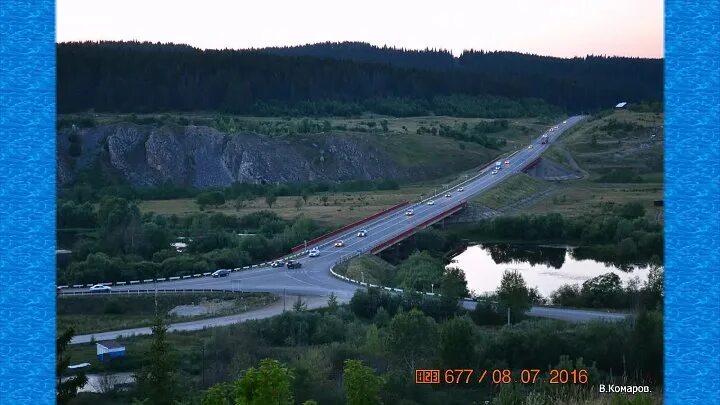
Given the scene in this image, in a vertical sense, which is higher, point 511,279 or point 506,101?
point 506,101

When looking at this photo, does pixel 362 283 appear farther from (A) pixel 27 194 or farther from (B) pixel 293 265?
(A) pixel 27 194

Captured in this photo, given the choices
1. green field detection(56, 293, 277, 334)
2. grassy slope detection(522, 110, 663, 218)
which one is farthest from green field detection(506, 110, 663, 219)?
green field detection(56, 293, 277, 334)

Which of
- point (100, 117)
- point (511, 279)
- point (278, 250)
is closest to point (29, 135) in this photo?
point (511, 279)

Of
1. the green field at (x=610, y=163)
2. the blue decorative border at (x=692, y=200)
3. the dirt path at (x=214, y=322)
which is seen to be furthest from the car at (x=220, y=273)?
the blue decorative border at (x=692, y=200)

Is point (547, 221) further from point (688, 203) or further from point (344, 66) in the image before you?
point (344, 66)

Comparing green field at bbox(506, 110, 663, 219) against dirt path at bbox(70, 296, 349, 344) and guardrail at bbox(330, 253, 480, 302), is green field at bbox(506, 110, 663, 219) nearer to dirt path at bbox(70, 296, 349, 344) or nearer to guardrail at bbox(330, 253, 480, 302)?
guardrail at bbox(330, 253, 480, 302)
